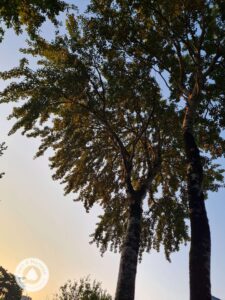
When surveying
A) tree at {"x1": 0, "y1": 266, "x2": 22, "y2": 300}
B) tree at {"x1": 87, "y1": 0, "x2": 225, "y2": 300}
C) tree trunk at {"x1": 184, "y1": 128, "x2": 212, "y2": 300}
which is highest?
tree at {"x1": 0, "y1": 266, "x2": 22, "y2": 300}

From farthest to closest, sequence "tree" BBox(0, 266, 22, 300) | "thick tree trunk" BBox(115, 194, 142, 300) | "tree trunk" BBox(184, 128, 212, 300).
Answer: "tree" BBox(0, 266, 22, 300) → "thick tree trunk" BBox(115, 194, 142, 300) → "tree trunk" BBox(184, 128, 212, 300)

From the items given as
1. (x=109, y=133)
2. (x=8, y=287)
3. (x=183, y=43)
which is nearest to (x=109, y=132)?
(x=109, y=133)

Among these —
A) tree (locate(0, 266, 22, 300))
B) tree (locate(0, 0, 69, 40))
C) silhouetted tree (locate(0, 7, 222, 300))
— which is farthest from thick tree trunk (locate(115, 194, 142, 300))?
tree (locate(0, 266, 22, 300))

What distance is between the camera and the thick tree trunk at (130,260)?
44.2 feet

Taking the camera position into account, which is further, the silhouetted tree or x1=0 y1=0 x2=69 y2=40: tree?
the silhouetted tree

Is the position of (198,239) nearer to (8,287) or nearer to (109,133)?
(109,133)

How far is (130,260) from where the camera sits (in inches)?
561

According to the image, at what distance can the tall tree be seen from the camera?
658 inches

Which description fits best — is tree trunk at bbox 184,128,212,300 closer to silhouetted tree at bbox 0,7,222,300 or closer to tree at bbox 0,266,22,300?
silhouetted tree at bbox 0,7,222,300

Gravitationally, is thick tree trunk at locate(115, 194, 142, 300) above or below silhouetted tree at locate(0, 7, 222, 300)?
below

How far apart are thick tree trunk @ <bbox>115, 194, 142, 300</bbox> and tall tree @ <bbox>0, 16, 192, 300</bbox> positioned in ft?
0.12

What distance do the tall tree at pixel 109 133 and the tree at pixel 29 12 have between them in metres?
5.02

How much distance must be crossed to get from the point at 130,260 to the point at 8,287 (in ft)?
188

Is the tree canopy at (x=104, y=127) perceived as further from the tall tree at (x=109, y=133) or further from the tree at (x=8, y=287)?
the tree at (x=8, y=287)
